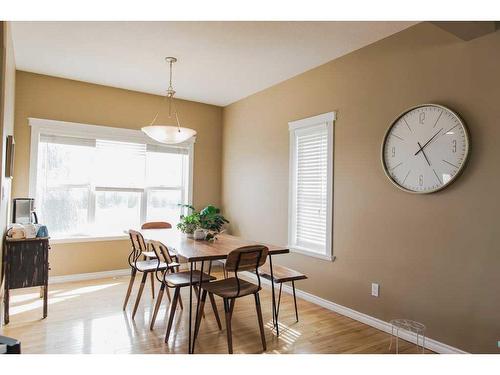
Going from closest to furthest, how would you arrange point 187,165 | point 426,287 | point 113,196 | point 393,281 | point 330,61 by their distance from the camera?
point 426,287 → point 393,281 → point 330,61 → point 113,196 → point 187,165

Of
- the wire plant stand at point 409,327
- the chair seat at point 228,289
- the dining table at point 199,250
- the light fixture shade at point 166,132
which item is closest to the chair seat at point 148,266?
the dining table at point 199,250

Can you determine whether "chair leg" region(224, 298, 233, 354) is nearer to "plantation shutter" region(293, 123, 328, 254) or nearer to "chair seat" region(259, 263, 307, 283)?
"chair seat" region(259, 263, 307, 283)

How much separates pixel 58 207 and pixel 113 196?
0.71m

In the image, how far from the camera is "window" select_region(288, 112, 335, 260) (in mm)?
3711

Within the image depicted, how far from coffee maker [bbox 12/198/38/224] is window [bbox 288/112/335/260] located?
3016 mm

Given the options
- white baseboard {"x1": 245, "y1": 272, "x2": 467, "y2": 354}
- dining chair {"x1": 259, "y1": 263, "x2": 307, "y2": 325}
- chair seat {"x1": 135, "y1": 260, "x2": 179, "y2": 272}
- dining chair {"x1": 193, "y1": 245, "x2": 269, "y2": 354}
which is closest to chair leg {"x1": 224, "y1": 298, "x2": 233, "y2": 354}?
dining chair {"x1": 193, "y1": 245, "x2": 269, "y2": 354}

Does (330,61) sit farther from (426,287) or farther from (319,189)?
(426,287)

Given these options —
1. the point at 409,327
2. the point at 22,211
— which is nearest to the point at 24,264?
the point at 22,211

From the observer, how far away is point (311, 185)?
4008 millimetres

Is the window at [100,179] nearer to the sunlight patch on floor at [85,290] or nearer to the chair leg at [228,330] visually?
the sunlight patch on floor at [85,290]

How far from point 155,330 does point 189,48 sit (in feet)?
9.01

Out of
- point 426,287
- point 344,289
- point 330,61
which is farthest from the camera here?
point 330,61

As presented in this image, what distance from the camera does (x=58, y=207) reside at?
4.50 metres

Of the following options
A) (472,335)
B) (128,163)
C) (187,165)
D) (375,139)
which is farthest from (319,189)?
(128,163)
